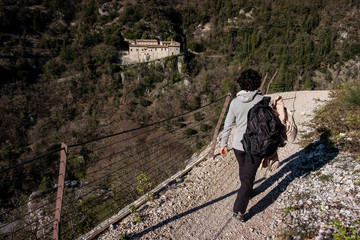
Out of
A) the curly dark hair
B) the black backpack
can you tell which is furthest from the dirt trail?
the curly dark hair

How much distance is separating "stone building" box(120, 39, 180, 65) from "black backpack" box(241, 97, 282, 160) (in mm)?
29970

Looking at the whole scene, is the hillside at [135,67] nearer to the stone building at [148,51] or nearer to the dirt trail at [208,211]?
the stone building at [148,51]

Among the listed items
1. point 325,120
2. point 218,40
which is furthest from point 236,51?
point 325,120

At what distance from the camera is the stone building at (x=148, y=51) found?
2975 centimetres

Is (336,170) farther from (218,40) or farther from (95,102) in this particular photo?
(218,40)

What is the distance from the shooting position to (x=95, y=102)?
26.9 m

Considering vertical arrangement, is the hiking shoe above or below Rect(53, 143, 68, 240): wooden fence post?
below

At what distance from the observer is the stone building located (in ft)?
97.6

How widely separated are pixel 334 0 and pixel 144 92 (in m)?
47.9

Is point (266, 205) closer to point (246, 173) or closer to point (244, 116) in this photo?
point (246, 173)

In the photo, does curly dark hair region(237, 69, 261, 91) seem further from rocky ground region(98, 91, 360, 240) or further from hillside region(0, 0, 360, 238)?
hillside region(0, 0, 360, 238)

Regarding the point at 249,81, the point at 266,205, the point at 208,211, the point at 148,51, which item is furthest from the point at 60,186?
the point at 148,51

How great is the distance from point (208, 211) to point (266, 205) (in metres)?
0.70

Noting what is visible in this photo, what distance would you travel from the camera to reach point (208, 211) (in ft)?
7.67
